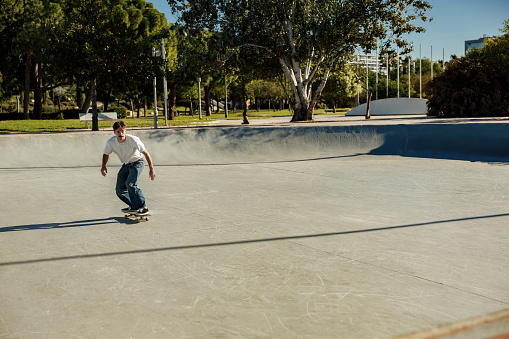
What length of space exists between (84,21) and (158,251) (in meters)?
20.6

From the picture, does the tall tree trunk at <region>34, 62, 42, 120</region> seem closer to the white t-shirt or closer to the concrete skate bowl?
the concrete skate bowl

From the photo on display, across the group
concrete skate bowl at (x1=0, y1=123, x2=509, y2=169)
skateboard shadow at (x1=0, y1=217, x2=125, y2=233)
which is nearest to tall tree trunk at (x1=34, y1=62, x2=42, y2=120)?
concrete skate bowl at (x1=0, y1=123, x2=509, y2=169)

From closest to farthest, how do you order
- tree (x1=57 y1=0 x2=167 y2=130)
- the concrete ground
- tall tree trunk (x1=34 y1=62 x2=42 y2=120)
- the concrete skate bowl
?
the concrete ground < the concrete skate bowl < tree (x1=57 y1=0 x2=167 y2=130) < tall tree trunk (x1=34 y1=62 x2=42 y2=120)

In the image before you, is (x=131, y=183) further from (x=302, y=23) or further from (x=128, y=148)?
(x=302, y=23)

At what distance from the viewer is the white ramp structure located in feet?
164

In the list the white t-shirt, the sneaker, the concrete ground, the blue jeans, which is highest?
the white t-shirt

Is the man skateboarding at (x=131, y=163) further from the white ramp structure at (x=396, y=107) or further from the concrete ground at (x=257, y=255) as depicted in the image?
the white ramp structure at (x=396, y=107)

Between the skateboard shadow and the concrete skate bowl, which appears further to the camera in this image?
the concrete skate bowl

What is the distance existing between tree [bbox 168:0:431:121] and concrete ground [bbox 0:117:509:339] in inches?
715

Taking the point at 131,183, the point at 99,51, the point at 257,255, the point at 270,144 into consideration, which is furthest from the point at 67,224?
the point at 99,51

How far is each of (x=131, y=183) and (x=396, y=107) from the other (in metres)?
47.4

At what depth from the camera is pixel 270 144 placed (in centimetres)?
1772

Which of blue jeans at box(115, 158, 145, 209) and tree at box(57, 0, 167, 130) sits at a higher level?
tree at box(57, 0, 167, 130)

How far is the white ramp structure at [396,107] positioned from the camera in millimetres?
50000
